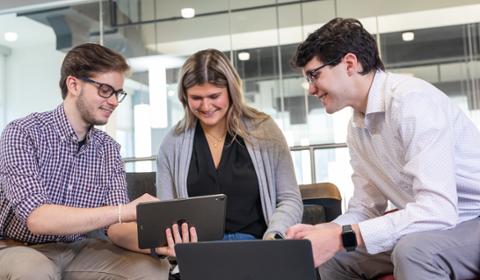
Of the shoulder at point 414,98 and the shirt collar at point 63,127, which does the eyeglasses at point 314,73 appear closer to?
the shoulder at point 414,98

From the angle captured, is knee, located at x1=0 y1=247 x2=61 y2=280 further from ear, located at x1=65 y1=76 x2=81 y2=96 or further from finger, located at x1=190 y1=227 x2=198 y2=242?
ear, located at x1=65 y1=76 x2=81 y2=96

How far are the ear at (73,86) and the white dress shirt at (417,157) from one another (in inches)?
39.3

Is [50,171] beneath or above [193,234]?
above

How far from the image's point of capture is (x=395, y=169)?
1448mm

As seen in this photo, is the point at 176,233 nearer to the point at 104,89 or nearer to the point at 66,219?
the point at 66,219

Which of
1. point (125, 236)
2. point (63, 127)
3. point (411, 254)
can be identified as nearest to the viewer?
point (411, 254)

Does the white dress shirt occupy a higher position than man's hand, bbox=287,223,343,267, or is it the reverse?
the white dress shirt

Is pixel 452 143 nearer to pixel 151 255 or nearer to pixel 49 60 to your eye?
pixel 151 255

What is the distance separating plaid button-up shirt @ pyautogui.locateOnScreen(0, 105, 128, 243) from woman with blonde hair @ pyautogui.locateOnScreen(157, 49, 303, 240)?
211mm

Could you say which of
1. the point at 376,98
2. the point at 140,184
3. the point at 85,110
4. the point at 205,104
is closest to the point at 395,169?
the point at 376,98

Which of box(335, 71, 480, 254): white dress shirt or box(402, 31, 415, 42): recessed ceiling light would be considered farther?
box(402, 31, 415, 42): recessed ceiling light

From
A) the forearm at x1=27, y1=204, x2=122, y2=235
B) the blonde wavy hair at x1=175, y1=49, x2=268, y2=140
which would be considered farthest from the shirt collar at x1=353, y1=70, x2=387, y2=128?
the forearm at x1=27, y1=204, x2=122, y2=235

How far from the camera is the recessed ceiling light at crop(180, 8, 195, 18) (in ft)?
22.1

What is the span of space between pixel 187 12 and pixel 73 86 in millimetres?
5125
